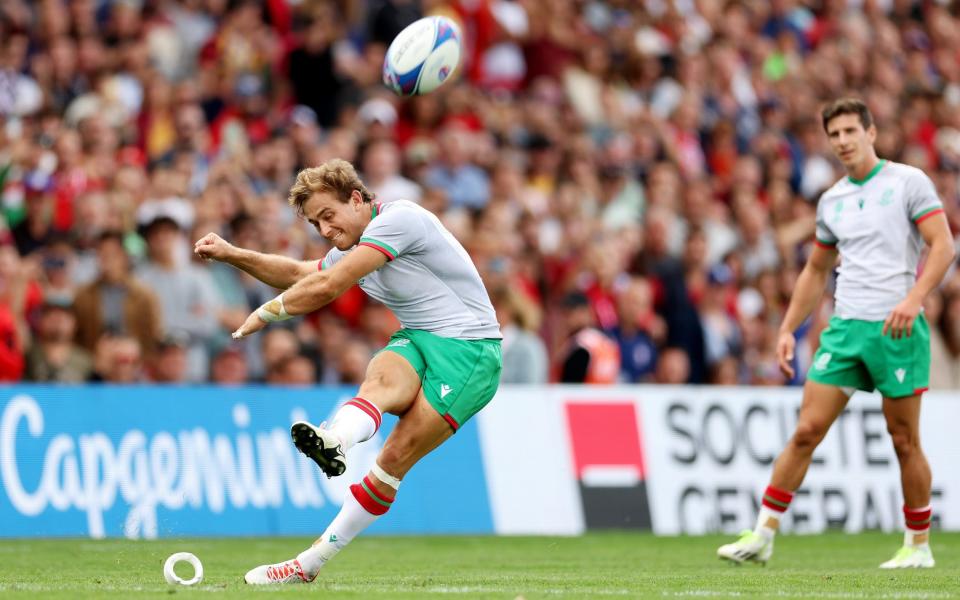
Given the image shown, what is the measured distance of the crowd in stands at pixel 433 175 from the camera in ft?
48.9

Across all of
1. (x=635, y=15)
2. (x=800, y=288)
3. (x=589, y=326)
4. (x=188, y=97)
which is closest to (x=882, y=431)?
(x=589, y=326)

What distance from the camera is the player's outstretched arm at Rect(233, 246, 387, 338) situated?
855 centimetres

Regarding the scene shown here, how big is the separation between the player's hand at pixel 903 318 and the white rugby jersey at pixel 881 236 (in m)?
0.40

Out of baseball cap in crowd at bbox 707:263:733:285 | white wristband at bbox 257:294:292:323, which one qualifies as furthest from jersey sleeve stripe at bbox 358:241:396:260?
baseball cap in crowd at bbox 707:263:733:285

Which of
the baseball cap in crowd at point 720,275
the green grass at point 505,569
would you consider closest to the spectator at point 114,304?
the green grass at point 505,569

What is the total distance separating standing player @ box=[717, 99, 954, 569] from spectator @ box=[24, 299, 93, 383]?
20.4 feet

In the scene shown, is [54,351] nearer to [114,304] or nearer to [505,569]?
[114,304]

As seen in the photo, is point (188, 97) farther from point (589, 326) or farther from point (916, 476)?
point (916, 476)

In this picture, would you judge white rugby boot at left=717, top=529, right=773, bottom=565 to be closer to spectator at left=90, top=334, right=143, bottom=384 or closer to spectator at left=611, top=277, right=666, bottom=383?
spectator at left=90, top=334, right=143, bottom=384

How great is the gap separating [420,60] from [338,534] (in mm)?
3505

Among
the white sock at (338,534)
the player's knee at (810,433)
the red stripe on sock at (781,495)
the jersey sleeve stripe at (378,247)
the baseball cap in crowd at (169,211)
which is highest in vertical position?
the baseball cap in crowd at (169,211)

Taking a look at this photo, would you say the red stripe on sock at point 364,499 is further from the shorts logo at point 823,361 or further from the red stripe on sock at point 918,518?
the red stripe on sock at point 918,518

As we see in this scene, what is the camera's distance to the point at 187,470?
45.2ft

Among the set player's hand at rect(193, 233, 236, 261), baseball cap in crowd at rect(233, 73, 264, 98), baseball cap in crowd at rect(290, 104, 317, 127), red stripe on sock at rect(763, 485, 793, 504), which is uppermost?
baseball cap in crowd at rect(233, 73, 264, 98)
